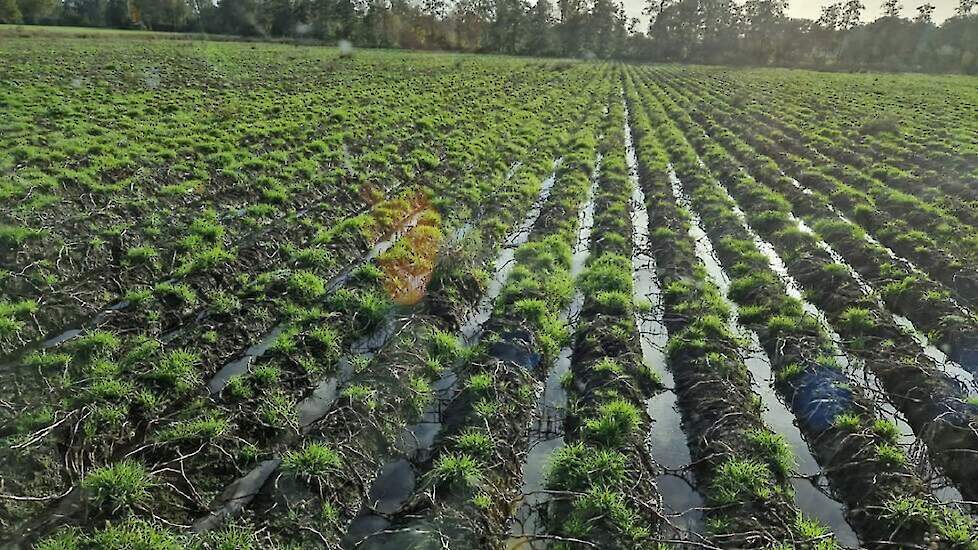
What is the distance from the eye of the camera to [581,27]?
10006cm

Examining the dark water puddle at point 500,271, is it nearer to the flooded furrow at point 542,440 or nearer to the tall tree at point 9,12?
the flooded furrow at point 542,440

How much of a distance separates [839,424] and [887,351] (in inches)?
100

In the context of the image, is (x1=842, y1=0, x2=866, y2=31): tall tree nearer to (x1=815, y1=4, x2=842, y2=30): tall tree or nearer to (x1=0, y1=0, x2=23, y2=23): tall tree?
(x1=815, y1=4, x2=842, y2=30): tall tree

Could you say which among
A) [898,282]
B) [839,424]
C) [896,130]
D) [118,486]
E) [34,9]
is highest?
[34,9]

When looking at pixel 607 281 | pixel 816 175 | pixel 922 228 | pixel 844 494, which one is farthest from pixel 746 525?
pixel 816 175

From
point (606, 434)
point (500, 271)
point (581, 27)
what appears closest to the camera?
point (606, 434)

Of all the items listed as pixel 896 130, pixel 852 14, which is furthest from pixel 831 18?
pixel 896 130

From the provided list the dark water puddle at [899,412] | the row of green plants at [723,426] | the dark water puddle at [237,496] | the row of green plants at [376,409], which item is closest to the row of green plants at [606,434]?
the row of green plants at [723,426]

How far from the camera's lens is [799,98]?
3984cm

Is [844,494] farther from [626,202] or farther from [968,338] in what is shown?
[626,202]

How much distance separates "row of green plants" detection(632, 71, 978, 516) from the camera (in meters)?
6.92

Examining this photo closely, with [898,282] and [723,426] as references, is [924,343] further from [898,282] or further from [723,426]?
[723,426]

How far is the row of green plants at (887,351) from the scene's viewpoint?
6918 mm

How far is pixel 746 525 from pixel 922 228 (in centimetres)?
1256
